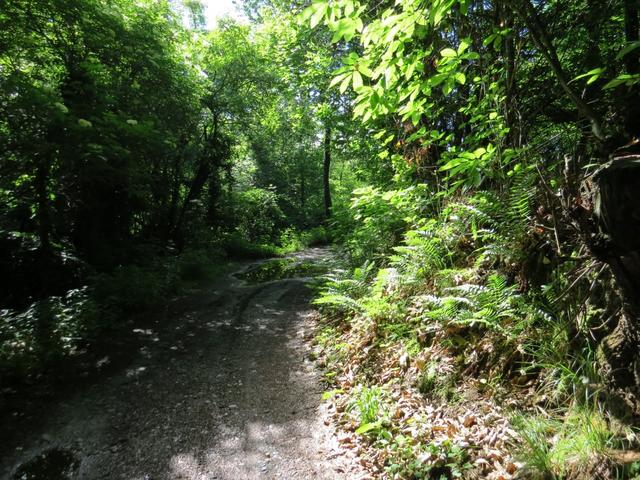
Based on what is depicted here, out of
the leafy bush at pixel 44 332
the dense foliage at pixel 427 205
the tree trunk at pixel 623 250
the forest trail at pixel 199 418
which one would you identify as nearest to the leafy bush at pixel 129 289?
the dense foliage at pixel 427 205

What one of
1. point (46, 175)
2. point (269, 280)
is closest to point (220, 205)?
point (269, 280)

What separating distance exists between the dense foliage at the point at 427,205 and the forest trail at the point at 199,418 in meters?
0.61

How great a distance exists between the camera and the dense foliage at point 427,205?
258 cm

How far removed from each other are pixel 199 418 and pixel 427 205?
4.74 m

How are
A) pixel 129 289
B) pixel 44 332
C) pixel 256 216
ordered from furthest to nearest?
pixel 256 216, pixel 129 289, pixel 44 332

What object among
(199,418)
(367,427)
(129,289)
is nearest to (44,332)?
(129,289)

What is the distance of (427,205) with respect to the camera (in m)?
6.11

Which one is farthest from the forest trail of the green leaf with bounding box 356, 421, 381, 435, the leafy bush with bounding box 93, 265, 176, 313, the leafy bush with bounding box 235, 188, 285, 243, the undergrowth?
the leafy bush with bounding box 235, 188, 285, 243

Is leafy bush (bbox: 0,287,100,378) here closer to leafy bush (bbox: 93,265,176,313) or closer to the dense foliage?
the dense foliage

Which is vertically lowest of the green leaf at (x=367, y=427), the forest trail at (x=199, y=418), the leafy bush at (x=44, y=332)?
the forest trail at (x=199, y=418)

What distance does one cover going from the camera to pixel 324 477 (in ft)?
10.5

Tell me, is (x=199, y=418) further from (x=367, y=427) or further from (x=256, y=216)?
(x=256, y=216)

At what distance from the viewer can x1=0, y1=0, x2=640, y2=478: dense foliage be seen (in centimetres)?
258

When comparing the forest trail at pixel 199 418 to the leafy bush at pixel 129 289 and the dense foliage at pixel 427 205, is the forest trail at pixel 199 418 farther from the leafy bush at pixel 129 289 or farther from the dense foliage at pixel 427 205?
the leafy bush at pixel 129 289
